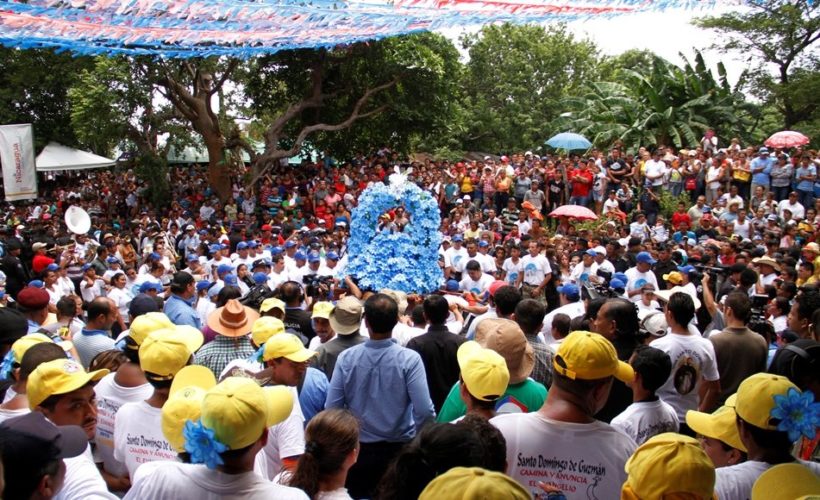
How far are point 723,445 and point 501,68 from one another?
95.9 ft

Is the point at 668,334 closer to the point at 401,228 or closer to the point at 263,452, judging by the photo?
the point at 263,452

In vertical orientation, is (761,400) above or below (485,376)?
above

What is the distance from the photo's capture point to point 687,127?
19391 mm

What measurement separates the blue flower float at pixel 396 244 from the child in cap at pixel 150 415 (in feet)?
22.1

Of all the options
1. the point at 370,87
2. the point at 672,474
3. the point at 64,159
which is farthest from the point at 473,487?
the point at 64,159

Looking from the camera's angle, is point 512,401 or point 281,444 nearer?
point 281,444

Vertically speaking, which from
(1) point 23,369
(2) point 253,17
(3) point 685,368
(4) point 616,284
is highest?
(2) point 253,17

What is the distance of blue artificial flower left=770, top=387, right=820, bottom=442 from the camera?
2.89 metres

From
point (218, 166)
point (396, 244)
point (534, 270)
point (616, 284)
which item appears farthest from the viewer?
point (218, 166)

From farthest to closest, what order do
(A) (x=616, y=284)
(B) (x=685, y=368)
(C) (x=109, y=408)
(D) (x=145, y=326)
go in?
(A) (x=616, y=284)
(B) (x=685, y=368)
(D) (x=145, y=326)
(C) (x=109, y=408)

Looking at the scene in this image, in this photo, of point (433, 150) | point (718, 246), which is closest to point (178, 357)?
point (718, 246)

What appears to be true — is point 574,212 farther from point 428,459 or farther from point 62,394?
point 428,459

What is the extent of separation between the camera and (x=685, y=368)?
15.8ft

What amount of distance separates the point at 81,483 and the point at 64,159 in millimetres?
24750
